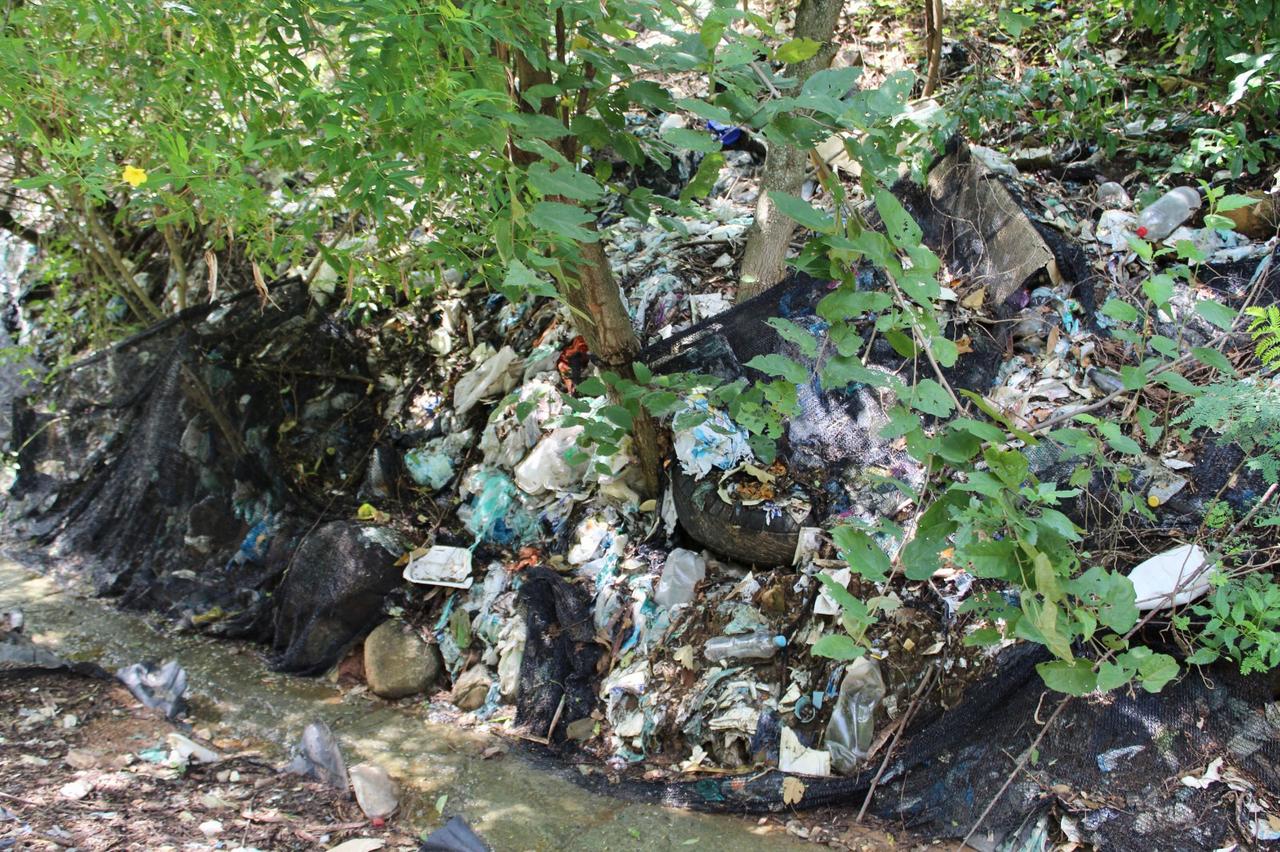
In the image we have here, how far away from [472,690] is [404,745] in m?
0.34

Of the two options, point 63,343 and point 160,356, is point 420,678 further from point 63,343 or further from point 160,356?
point 63,343

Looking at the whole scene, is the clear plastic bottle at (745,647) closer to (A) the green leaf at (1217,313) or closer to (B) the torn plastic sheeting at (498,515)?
(B) the torn plastic sheeting at (498,515)

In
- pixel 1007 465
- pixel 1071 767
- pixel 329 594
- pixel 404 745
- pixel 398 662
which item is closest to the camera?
pixel 1007 465

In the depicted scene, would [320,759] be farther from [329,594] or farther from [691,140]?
[691,140]

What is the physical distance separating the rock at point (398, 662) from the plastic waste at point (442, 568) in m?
0.22

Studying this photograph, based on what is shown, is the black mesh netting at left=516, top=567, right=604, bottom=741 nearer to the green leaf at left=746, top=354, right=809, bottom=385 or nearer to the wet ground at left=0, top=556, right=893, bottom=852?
the wet ground at left=0, top=556, right=893, bottom=852

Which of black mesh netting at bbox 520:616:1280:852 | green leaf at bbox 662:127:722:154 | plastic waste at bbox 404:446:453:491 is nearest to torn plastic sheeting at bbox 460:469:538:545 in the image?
plastic waste at bbox 404:446:453:491

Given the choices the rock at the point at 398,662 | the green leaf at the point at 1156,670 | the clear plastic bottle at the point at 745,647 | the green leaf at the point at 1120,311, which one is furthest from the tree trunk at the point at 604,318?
the green leaf at the point at 1156,670

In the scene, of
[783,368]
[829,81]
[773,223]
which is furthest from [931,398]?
[773,223]

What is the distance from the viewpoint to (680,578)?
330 centimetres

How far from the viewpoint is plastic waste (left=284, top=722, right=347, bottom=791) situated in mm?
2865

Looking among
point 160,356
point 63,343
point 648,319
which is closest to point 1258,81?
point 648,319

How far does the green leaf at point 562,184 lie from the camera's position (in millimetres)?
1861

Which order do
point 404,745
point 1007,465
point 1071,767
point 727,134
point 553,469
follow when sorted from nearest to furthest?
1. point 1007,465
2. point 1071,767
3. point 404,745
4. point 553,469
5. point 727,134
